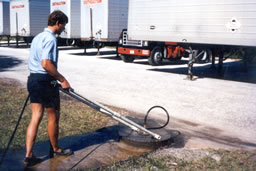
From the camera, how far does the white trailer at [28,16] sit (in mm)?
25016

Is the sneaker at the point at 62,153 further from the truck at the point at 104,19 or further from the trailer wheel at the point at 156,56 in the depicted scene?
the truck at the point at 104,19

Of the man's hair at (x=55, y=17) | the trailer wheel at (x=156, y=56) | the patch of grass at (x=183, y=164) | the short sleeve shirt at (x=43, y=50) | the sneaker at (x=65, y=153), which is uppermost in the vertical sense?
the man's hair at (x=55, y=17)

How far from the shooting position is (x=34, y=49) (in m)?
3.73

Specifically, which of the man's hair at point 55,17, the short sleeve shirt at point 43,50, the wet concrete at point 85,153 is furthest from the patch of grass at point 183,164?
the man's hair at point 55,17

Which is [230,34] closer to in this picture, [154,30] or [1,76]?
[154,30]

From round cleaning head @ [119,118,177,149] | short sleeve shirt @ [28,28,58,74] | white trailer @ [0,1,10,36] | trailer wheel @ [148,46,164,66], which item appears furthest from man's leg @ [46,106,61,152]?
white trailer @ [0,1,10,36]

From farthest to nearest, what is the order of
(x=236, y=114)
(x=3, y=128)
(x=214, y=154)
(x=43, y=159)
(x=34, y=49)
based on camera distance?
1. (x=236, y=114)
2. (x=3, y=128)
3. (x=214, y=154)
4. (x=43, y=159)
5. (x=34, y=49)

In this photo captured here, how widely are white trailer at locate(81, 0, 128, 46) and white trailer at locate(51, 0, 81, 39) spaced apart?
161 centimetres

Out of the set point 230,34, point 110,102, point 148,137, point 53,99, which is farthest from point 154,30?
point 53,99

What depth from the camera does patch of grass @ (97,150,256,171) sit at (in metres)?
3.88

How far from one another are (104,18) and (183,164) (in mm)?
15519

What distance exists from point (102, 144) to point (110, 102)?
302 centimetres

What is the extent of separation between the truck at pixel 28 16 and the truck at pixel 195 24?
43.3 feet

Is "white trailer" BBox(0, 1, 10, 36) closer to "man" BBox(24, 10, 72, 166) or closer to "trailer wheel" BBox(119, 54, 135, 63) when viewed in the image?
"trailer wheel" BBox(119, 54, 135, 63)
